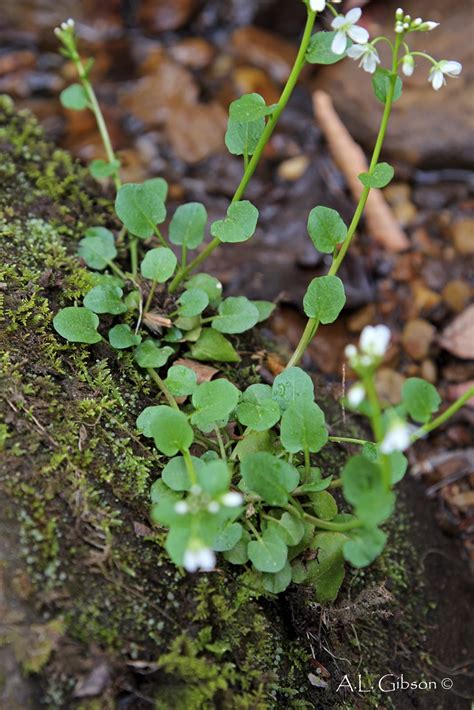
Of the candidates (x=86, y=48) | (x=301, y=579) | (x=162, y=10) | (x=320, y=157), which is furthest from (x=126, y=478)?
(x=162, y=10)

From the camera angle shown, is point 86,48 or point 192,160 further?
point 86,48

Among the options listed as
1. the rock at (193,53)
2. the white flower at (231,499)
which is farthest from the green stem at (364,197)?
the rock at (193,53)

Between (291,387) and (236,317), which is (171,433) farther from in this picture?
(236,317)

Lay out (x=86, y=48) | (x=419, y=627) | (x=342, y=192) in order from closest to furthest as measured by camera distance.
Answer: (x=419, y=627) → (x=342, y=192) → (x=86, y=48)

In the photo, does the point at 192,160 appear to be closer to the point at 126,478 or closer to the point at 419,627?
the point at 126,478

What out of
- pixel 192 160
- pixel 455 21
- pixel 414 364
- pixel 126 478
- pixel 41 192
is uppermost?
pixel 455 21

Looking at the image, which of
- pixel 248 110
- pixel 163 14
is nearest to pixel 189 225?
pixel 248 110

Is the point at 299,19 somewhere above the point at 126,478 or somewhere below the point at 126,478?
above
